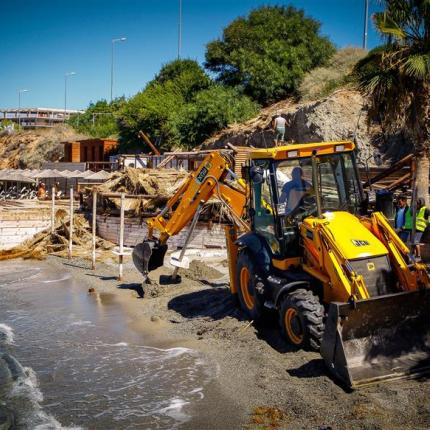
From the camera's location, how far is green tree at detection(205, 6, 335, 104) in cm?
3372

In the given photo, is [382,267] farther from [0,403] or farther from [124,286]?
[124,286]

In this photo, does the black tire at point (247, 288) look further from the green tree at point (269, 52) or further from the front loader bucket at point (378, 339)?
the green tree at point (269, 52)

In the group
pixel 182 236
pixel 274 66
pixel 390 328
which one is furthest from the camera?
pixel 274 66

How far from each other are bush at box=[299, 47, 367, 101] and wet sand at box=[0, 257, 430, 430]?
20.6 meters

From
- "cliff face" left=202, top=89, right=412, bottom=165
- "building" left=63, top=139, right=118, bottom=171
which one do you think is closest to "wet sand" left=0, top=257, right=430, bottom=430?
"cliff face" left=202, top=89, right=412, bottom=165

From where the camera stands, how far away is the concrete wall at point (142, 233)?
59.2ft

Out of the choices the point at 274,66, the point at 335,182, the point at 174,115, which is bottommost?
the point at 335,182

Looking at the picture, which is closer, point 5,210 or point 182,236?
point 182,236

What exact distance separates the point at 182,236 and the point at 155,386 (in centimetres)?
1055

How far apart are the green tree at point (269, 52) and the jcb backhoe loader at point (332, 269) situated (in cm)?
2512

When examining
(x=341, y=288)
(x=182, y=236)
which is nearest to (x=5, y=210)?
(x=182, y=236)

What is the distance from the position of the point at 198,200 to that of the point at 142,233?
27.2ft

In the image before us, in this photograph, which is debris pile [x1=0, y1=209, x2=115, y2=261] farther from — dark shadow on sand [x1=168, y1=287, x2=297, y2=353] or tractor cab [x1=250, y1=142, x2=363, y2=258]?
tractor cab [x1=250, y1=142, x2=363, y2=258]

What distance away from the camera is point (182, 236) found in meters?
18.3
